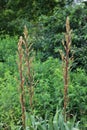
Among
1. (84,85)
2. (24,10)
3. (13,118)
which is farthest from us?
(24,10)

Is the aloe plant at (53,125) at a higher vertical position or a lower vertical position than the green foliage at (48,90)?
higher

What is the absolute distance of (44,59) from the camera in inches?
288

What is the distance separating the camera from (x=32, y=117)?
3719 millimetres

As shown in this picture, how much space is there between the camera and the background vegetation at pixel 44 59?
4.87 metres

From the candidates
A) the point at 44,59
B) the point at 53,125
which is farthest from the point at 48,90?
the point at 44,59

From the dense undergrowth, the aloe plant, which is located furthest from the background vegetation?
the aloe plant

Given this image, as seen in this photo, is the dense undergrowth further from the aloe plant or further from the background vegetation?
the aloe plant

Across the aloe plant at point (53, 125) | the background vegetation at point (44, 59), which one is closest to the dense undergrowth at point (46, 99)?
the background vegetation at point (44, 59)

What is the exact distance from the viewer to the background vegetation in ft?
16.0

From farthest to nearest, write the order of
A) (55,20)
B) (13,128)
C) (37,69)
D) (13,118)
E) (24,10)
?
(24,10) → (55,20) → (37,69) → (13,118) → (13,128)

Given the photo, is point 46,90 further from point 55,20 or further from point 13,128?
point 55,20

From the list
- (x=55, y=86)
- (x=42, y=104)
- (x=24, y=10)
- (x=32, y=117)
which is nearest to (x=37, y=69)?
(x=55, y=86)

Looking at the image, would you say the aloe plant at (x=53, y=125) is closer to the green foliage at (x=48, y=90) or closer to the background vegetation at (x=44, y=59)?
the background vegetation at (x=44, y=59)

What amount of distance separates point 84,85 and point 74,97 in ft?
1.55
